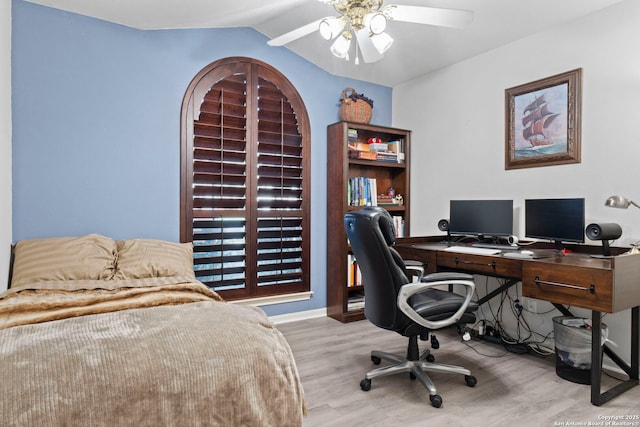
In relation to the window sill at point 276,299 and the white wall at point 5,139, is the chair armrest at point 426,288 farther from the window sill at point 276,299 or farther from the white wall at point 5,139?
the white wall at point 5,139

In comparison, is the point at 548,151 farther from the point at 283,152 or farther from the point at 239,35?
the point at 239,35

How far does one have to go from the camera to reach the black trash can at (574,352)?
2.38m

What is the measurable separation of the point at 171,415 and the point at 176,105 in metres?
2.56

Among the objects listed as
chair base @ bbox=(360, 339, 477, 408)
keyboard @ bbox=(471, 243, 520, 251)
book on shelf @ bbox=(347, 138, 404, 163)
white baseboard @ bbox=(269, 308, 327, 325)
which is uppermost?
book on shelf @ bbox=(347, 138, 404, 163)

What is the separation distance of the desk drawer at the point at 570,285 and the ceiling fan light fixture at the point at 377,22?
1644 mm

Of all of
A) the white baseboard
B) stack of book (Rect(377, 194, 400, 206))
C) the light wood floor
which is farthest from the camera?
stack of book (Rect(377, 194, 400, 206))

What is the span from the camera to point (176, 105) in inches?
124

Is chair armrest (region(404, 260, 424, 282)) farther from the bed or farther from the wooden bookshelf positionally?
the bed

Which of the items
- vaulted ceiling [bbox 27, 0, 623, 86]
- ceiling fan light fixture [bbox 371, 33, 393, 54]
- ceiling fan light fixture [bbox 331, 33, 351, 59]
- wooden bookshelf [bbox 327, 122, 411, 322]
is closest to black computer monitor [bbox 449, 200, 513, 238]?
wooden bookshelf [bbox 327, 122, 411, 322]

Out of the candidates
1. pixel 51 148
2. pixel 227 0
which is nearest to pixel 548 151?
pixel 227 0

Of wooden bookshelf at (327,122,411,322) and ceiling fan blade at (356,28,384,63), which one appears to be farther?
wooden bookshelf at (327,122,411,322)

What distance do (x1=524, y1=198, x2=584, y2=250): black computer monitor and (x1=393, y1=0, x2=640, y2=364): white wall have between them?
0.79ft

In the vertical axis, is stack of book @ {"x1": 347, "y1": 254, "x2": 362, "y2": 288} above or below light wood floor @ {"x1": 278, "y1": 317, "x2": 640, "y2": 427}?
above

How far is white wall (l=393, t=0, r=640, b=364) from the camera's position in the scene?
101 inches
